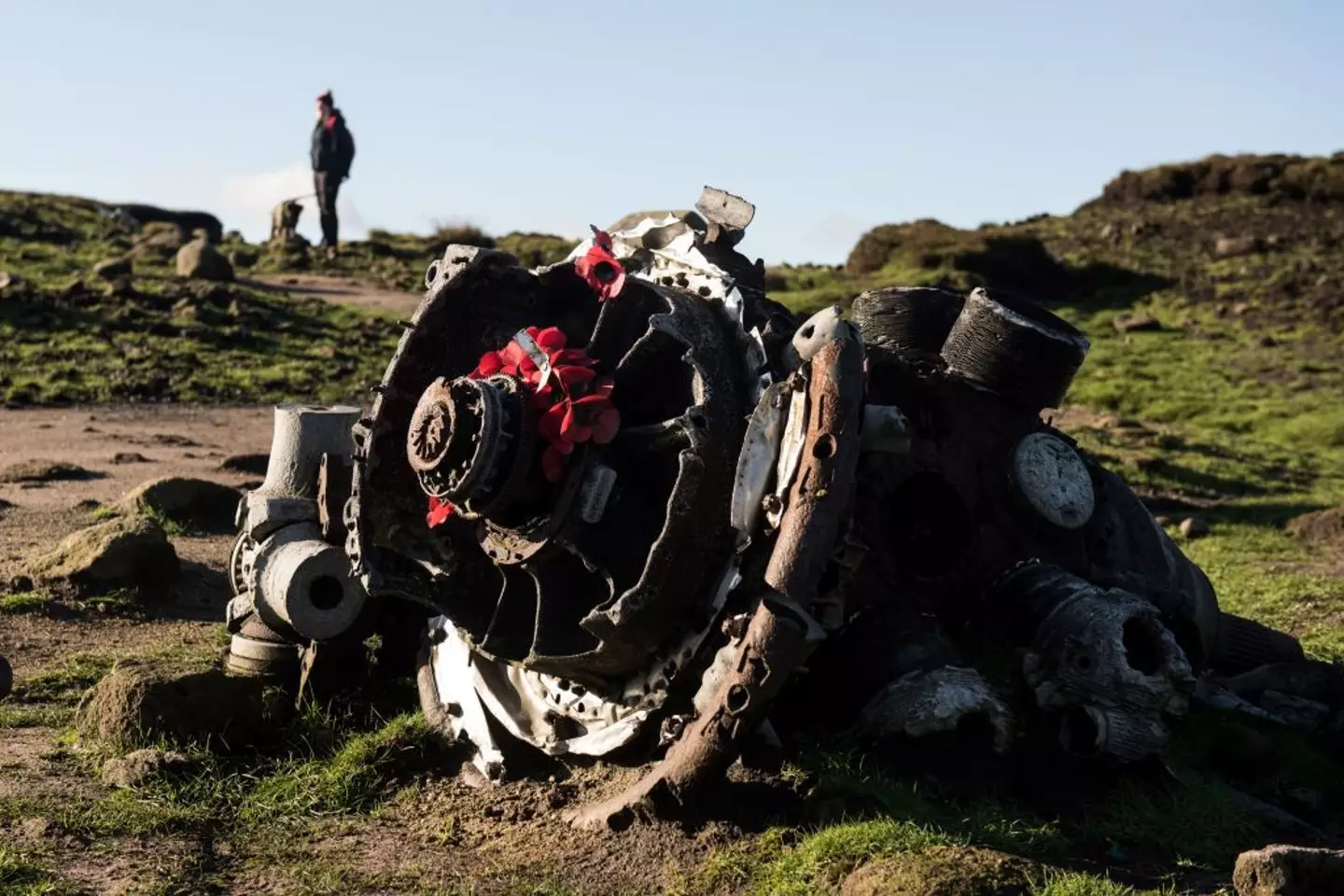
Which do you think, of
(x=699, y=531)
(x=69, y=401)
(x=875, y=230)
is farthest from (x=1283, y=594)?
(x=875, y=230)

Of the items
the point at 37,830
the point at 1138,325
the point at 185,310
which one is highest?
the point at 1138,325

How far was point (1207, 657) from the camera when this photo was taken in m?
6.96

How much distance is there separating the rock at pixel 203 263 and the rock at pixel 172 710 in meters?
15.0

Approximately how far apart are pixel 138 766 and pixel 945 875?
293 centimetres

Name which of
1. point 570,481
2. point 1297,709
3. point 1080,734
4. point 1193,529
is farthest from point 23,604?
point 1193,529

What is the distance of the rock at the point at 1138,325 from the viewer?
859 inches

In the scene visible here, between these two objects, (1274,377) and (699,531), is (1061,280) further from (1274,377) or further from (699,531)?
(699,531)

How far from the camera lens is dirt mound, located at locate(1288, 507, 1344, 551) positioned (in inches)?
425

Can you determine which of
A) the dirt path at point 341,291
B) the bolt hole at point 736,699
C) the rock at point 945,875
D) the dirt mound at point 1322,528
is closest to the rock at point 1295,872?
the rock at point 945,875

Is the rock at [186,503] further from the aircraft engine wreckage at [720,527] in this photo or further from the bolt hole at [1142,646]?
the bolt hole at [1142,646]

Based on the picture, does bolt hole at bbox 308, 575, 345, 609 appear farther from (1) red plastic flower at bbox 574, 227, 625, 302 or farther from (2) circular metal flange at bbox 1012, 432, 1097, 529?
(2) circular metal flange at bbox 1012, 432, 1097, 529

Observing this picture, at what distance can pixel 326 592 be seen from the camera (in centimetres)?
669

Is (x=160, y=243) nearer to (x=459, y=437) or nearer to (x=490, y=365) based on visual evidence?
(x=490, y=365)

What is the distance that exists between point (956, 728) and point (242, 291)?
1575cm
